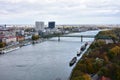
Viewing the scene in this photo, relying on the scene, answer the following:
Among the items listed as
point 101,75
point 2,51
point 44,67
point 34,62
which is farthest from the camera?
point 2,51

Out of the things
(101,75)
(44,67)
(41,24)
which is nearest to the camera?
(101,75)

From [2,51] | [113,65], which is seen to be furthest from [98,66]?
[2,51]

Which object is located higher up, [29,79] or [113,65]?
[113,65]

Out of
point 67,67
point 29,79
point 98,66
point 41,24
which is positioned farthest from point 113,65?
point 41,24

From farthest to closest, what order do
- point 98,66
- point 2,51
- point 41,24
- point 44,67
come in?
1. point 41,24
2. point 2,51
3. point 44,67
4. point 98,66

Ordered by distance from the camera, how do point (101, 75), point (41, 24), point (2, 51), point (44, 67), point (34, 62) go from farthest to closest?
point (41, 24) → point (2, 51) → point (34, 62) → point (44, 67) → point (101, 75)

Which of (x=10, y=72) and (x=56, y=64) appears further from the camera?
(x=56, y=64)

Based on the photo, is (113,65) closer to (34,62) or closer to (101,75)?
(101,75)

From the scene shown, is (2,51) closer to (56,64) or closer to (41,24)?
(56,64)

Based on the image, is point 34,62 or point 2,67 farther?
point 34,62
